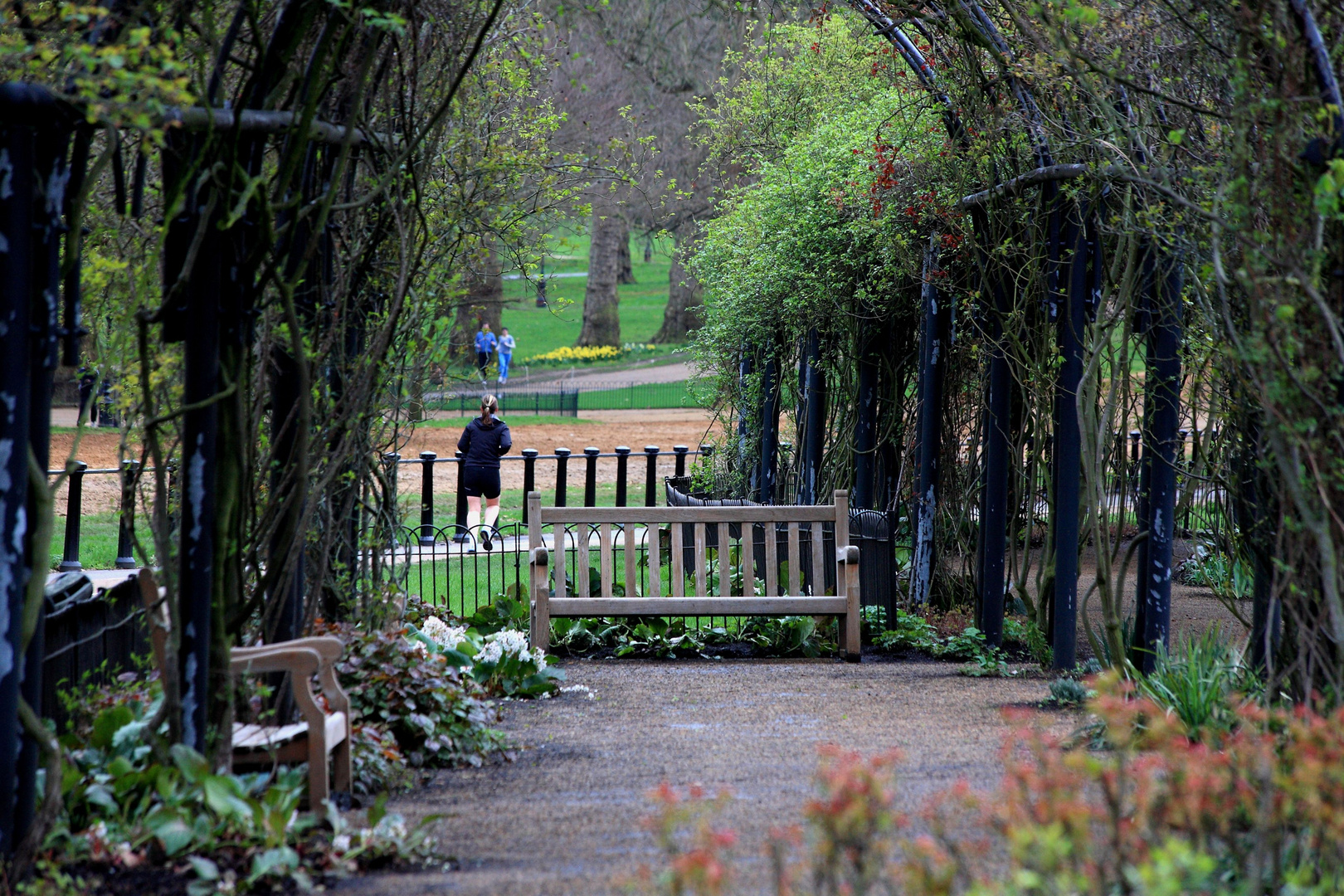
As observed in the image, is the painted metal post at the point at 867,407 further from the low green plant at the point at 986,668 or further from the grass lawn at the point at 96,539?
the grass lawn at the point at 96,539

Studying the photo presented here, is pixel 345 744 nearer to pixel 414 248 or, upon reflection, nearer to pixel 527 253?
pixel 414 248

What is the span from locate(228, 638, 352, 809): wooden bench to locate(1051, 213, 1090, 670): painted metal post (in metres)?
3.75

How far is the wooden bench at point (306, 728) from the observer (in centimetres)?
352

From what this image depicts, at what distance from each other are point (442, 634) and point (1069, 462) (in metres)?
3.22

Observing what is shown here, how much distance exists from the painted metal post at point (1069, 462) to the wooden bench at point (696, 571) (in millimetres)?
1116

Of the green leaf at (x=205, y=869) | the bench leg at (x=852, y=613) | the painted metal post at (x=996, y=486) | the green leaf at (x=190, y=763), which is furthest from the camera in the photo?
the painted metal post at (x=996, y=486)

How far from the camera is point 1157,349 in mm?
5398

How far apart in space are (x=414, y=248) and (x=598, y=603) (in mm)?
2534

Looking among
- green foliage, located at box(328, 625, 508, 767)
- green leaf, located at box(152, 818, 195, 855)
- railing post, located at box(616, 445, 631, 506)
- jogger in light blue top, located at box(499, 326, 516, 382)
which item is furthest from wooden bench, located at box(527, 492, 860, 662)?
jogger in light blue top, located at box(499, 326, 516, 382)

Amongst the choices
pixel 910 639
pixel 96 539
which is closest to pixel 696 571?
pixel 910 639

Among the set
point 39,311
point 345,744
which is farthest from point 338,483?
point 39,311

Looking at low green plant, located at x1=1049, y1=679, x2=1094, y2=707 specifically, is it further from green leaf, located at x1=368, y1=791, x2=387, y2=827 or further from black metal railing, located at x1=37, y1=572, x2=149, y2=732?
black metal railing, located at x1=37, y1=572, x2=149, y2=732

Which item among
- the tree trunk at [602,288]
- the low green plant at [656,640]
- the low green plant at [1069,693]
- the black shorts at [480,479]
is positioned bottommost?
the low green plant at [656,640]

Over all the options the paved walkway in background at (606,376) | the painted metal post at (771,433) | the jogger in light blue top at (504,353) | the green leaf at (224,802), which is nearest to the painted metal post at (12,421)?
the green leaf at (224,802)
